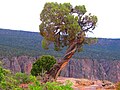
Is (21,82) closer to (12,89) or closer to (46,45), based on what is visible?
(12,89)

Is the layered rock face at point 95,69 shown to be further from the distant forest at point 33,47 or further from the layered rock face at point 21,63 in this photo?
the layered rock face at point 21,63

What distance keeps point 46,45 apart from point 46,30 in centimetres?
158

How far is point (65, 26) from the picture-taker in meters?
22.3

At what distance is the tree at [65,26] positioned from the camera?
2227 cm

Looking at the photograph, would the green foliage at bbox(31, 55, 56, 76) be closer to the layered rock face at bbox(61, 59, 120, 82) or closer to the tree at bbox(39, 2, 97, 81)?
the tree at bbox(39, 2, 97, 81)

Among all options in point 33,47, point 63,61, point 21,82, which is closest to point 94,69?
point 33,47

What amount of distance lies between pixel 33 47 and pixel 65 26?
1012 inches

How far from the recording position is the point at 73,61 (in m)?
49.8

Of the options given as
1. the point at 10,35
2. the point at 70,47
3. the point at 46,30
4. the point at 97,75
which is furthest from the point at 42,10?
the point at 97,75

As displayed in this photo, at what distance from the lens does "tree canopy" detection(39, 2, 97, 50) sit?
2231 cm

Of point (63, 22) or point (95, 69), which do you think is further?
point (95, 69)

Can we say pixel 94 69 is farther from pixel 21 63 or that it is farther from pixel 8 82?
pixel 8 82

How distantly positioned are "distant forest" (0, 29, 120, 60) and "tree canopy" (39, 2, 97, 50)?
1678cm

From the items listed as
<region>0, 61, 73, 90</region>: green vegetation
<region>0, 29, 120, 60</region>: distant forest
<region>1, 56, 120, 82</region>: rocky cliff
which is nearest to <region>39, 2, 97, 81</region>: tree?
<region>0, 61, 73, 90</region>: green vegetation
